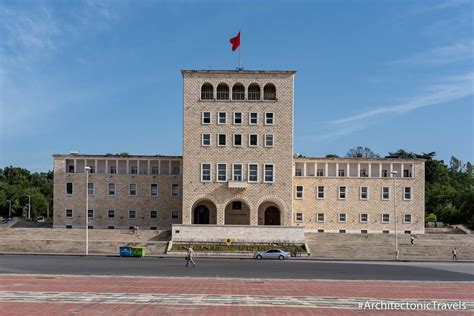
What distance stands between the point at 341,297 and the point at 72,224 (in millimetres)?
52922

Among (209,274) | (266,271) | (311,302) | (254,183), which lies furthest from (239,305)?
(254,183)

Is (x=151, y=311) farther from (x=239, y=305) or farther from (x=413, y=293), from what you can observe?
(x=413, y=293)

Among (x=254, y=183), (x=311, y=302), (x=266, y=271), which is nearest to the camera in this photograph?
(x=311, y=302)

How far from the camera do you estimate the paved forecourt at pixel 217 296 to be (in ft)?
56.4

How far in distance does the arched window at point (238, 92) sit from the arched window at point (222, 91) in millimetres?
798

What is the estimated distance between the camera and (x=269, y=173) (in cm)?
6166

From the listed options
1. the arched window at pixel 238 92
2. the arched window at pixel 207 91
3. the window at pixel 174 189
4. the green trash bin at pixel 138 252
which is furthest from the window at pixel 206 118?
the green trash bin at pixel 138 252

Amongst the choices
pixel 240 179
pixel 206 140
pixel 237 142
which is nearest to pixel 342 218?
pixel 240 179

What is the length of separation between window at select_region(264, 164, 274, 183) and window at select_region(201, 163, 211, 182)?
Result: 6.30 metres

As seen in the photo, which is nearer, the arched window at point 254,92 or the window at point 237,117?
the window at point 237,117

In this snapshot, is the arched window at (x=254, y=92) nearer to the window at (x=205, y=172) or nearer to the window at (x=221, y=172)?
the window at (x=221, y=172)

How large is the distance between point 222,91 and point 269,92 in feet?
17.8

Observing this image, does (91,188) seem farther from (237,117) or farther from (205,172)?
(237,117)

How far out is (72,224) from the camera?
67.7 meters
